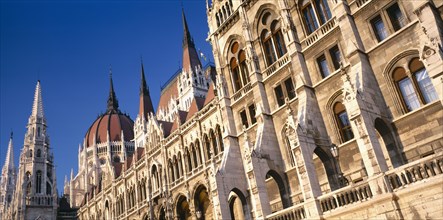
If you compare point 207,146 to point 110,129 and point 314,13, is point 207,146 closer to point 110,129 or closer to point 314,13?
point 314,13

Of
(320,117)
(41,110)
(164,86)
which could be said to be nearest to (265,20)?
(320,117)

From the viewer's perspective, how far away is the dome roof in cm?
8356

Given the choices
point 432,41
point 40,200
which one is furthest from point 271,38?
point 40,200

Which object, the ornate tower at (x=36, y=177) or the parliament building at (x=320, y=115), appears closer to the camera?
the parliament building at (x=320, y=115)

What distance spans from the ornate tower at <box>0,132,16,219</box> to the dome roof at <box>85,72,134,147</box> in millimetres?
26543

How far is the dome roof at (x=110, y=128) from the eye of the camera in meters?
83.6

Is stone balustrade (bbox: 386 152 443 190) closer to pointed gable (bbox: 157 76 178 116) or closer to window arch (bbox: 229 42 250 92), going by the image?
window arch (bbox: 229 42 250 92)

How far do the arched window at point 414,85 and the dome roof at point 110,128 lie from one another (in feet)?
236

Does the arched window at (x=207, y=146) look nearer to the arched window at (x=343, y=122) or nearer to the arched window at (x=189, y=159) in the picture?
the arched window at (x=189, y=159)

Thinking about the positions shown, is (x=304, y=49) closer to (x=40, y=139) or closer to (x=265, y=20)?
(x=265, y=20)

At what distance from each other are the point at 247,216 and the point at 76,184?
69065mm

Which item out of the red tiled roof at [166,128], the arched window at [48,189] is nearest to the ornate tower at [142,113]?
the arched window at [48,189]

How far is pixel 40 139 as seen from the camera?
71.2 metres

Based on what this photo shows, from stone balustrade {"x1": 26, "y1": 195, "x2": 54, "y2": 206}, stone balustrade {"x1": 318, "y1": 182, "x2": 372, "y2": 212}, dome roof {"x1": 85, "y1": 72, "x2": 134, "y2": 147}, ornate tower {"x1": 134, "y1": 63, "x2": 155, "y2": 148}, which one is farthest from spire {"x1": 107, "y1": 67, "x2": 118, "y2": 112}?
stone balustrade {"x1": 318, "y1": 182, "x2": 372, "y2": 212}
